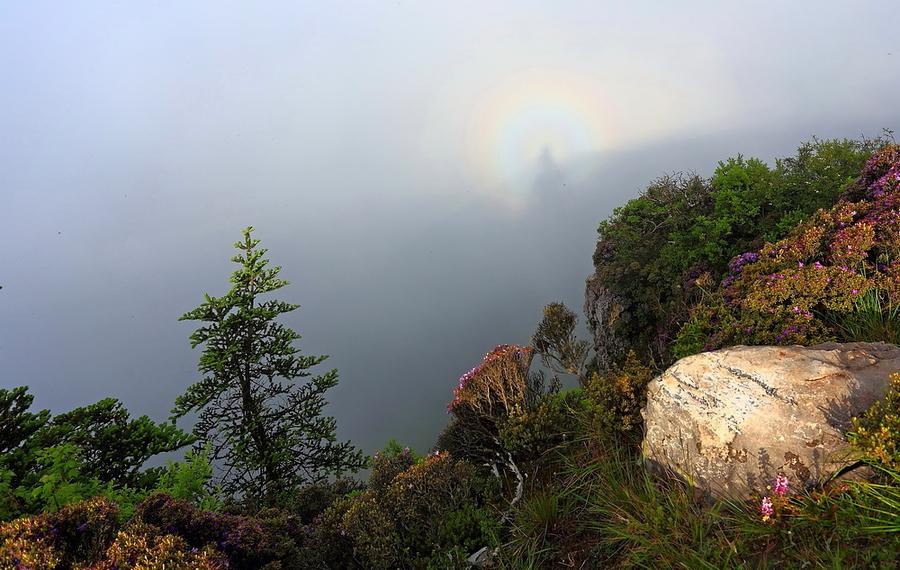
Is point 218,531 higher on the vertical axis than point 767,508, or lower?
higher

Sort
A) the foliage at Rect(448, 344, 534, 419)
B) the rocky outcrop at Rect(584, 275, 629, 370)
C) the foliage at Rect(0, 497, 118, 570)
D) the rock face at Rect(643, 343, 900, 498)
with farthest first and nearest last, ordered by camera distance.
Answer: the rocky outcrop at Rect(584, 275, 629, 370) → the foliage at Rect(448, 344, 534, 419) → the rock face at Rect(643, 343, 900, 498) → the foliage at Rect(0, 497, 118, 570)

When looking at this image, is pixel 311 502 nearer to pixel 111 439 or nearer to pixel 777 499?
pixel 111 439

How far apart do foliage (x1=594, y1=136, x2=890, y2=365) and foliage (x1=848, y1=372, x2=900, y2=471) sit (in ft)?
31.3

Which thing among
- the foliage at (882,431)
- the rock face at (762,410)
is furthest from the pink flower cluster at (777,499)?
the foliage at (882,431)

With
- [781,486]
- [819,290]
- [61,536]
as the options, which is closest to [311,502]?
[61,536]

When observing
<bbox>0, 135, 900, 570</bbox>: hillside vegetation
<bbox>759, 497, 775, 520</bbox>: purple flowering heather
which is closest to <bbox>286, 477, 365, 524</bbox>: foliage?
<bbox>0, 135, 900, 570</bbox>: hillside vegetation

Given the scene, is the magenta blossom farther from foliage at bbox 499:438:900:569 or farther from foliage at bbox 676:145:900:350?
foliage at bbox 676:145:900:350

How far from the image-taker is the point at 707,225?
15523 millimetres

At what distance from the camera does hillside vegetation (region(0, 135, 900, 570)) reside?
3736 mm

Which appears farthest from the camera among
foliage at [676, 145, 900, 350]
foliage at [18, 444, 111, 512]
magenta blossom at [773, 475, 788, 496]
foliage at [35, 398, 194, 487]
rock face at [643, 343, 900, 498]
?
foliage at [35, 398, 194, 487]

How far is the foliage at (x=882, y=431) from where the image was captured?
3.48m

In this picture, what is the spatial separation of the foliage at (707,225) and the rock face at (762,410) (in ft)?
28.5

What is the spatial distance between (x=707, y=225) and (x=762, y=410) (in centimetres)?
1323

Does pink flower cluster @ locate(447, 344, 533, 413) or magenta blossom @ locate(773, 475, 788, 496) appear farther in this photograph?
pink flower cluster @ locate(447, 344, 533, 413)
